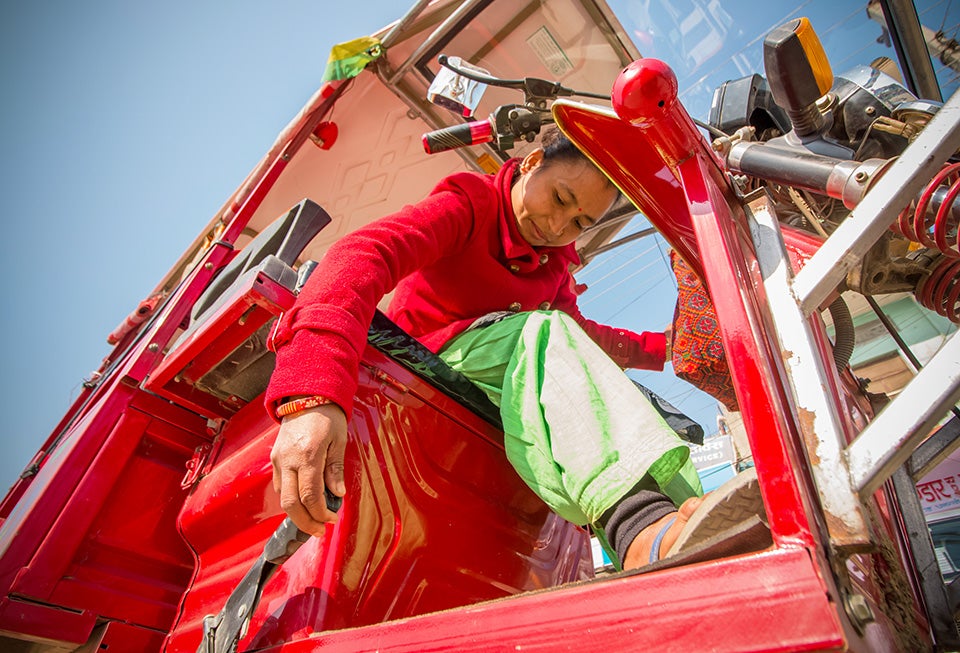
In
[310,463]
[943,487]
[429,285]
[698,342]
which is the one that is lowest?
[943,487]

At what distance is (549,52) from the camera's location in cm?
233

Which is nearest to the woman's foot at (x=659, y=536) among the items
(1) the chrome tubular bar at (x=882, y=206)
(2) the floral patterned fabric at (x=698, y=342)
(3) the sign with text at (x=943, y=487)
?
(1) the chrome tubular bar at (x=882, y=206)

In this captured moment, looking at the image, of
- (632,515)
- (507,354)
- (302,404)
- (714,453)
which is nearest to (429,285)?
(507,354)

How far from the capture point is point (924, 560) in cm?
94

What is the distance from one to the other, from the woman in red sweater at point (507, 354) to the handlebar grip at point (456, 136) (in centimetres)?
29

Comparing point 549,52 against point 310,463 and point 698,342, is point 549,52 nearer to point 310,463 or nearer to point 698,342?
point 698,342

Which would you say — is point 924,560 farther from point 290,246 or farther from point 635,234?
point 635,234

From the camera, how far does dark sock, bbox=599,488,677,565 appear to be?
2.50 ft

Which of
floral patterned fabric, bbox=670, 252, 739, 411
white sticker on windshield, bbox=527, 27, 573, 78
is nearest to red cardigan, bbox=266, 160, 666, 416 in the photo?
floral patterned fabric, bbox=670, 252, 739, 411

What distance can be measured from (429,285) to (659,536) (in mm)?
1012

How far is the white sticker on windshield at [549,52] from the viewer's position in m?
2.28

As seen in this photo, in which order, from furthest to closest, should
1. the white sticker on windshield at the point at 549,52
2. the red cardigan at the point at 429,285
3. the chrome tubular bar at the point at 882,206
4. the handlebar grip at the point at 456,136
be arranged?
the white sticker on windshield at the point at 549,52 < the handlebar grip at the point at 456,136 < the red cardigan at the point at 429,285 < the chrome tubular bar at the point at 882,206

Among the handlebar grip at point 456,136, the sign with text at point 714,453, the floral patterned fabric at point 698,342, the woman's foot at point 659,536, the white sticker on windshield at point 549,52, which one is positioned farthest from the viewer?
the sign with text at point 714,453

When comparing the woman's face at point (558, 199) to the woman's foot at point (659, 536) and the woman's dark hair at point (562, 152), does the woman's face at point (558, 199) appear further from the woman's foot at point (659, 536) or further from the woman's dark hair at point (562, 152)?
the woman's foot at point (659, 536)
